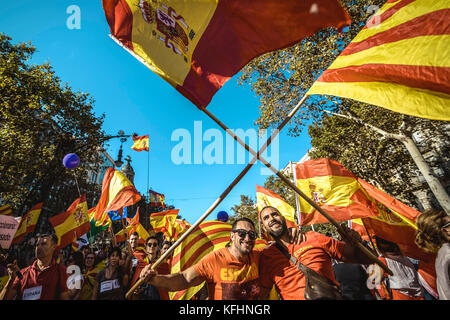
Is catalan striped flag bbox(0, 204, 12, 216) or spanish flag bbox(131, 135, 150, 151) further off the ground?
spanish flag bbox(131, 135, 150, 151)

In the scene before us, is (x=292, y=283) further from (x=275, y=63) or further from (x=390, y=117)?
(x=390, y=117)

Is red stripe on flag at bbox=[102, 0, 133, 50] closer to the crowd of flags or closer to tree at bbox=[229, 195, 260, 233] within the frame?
the crowd of flags

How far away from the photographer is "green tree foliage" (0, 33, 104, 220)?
11375 mm

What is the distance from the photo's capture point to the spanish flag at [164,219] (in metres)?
8.80

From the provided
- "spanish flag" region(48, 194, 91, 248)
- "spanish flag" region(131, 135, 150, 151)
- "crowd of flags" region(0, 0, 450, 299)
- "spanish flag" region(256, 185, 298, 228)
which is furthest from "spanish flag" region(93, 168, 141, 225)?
"spanish flag" region(131, 135, 150, 151)

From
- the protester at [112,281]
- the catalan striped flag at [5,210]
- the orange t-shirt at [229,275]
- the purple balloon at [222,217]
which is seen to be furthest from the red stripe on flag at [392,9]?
the catalan striped flag at [5,210]

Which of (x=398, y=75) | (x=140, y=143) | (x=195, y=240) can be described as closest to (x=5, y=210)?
(x=140, y=143)

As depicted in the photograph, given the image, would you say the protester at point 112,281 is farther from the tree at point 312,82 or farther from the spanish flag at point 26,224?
the tree at point 312,82

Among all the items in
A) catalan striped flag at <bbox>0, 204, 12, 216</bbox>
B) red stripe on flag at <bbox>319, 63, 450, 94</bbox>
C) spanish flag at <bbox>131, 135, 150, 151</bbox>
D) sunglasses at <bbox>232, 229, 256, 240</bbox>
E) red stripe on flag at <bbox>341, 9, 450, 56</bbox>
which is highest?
spanish flag at <bbox>131, 135, 150, 151</bbox>

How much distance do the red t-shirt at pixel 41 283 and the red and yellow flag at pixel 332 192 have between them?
4.48 metres

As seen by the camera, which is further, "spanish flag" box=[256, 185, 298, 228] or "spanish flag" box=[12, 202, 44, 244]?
"spanish flag" box=[12, 202, 44, 244]

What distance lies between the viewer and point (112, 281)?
11.2ft

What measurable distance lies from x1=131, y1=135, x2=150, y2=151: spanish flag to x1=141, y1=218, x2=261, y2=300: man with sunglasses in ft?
35.0

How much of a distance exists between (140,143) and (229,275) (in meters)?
11.4
